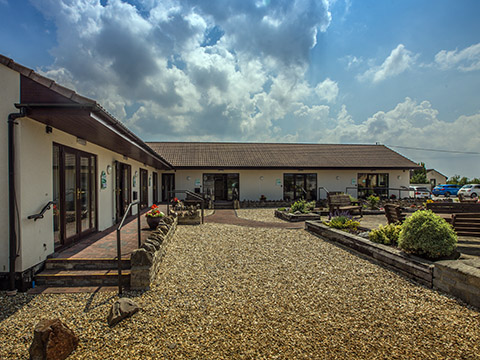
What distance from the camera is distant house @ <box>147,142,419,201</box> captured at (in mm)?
18312

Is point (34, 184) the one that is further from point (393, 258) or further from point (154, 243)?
point (393, 258)

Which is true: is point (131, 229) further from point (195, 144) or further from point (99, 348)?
point (195, 144)

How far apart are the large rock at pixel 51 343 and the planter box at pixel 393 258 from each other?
193 inches

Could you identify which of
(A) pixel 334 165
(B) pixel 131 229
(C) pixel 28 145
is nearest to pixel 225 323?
(C) pixel 28 145

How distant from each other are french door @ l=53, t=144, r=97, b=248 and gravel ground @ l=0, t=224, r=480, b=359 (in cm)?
183

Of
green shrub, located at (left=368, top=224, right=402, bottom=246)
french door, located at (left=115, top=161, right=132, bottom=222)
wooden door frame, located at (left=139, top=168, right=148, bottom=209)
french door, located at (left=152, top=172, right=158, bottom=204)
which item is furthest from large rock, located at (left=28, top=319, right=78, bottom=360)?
french door, located at (left=152, top=172, right=158, bottom=204)

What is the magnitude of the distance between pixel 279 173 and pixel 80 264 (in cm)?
1544

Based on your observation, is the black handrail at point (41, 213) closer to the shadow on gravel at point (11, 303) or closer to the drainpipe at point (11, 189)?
the drainpipe at point (11, 189)

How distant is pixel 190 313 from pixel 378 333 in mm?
2218

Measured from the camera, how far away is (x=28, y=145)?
4.27m

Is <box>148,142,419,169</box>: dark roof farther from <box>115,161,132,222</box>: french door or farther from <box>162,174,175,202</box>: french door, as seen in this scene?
<box>115,161,132,222</box>: french door

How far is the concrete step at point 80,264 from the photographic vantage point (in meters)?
4.58

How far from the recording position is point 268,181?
1870 cm

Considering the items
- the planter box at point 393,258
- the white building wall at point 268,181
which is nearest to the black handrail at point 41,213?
the planter box at point 393,258
